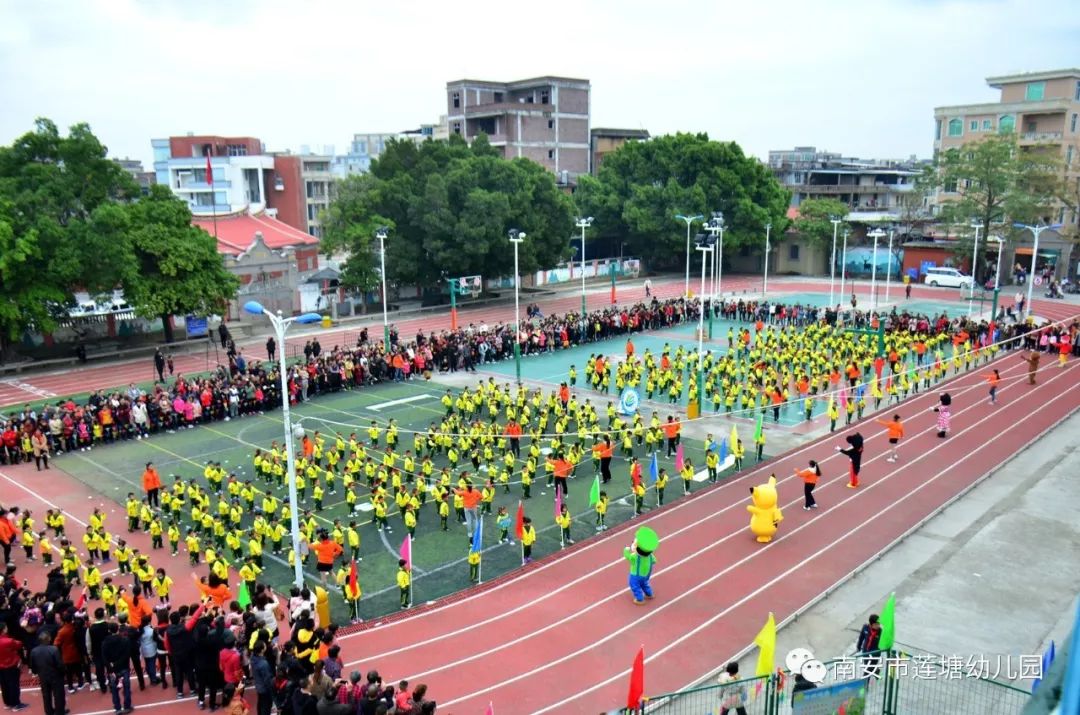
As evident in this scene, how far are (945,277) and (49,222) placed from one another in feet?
167

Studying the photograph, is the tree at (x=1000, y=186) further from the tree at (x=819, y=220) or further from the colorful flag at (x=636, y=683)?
the colorful flag at (x=636, y=683)

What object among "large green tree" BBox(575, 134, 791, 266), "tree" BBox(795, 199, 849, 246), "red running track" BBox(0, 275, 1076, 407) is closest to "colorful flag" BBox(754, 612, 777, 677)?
"red running track" BBox(0, 275, 1076, 407)

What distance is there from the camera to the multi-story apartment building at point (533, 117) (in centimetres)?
6462

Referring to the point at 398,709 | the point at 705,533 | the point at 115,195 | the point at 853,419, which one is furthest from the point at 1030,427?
the point at 115,195

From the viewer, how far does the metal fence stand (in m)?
10.3

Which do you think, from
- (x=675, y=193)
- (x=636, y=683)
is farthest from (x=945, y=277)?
(x=636, y=683)

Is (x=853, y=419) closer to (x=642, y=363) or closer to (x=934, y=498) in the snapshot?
(x=934, y=498)

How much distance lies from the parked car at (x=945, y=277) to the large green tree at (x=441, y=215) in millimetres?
25799

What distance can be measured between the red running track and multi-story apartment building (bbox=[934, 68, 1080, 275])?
863 cm

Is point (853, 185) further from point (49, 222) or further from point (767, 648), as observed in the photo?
point (767, 648)

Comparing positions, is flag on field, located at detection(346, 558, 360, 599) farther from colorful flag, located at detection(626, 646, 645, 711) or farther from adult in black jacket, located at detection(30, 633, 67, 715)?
colorful flag, located at detection(626, 646, 645, 711)

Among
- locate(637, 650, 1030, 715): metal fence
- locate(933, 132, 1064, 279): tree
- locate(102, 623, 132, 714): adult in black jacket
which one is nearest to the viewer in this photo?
locate(637, 650, 1030, 715): metal fence

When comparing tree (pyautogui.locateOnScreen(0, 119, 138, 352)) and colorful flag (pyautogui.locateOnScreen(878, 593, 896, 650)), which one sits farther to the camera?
tree (pyautogui.locateOnScreen(0, 119, 138, 352))

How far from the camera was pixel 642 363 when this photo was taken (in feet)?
106
